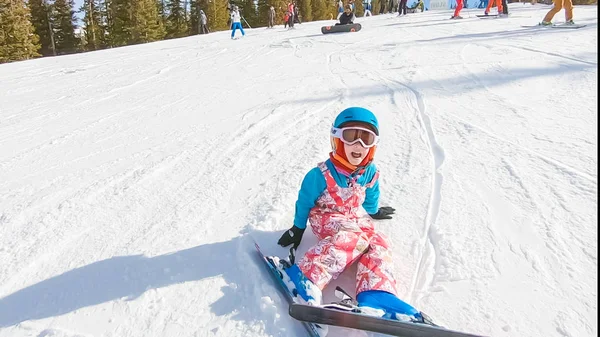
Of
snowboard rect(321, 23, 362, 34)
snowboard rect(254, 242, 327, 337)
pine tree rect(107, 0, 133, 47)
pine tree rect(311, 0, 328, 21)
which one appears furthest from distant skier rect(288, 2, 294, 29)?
pine tree rect(311, 0, 328, 21)

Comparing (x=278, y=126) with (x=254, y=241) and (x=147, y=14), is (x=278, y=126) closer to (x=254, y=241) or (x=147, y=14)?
(x=254, y=241)

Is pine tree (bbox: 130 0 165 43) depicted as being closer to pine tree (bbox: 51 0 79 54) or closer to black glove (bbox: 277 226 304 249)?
pine tree (bbox: 51 0 79 54)

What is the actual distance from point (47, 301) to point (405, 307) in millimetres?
1891

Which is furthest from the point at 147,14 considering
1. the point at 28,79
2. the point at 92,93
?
the point at 92,93

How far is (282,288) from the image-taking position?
6.91ft

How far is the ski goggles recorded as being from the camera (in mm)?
2389

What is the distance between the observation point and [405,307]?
6.04 ft

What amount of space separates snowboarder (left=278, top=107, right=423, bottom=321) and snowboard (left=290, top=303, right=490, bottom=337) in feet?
0.41

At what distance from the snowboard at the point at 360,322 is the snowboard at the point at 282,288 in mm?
59

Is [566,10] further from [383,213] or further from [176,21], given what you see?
[176,21]

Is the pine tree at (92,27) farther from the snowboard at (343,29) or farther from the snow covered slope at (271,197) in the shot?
the snow covered slope at (271,197)

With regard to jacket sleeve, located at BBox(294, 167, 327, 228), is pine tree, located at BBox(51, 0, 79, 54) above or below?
above

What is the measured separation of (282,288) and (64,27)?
48177 millimetres

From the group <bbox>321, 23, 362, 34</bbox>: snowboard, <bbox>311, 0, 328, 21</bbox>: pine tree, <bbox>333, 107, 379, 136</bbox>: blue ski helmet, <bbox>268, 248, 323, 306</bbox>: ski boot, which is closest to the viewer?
<bbox>268, 248, 323, 306</bbox>: ski boot
